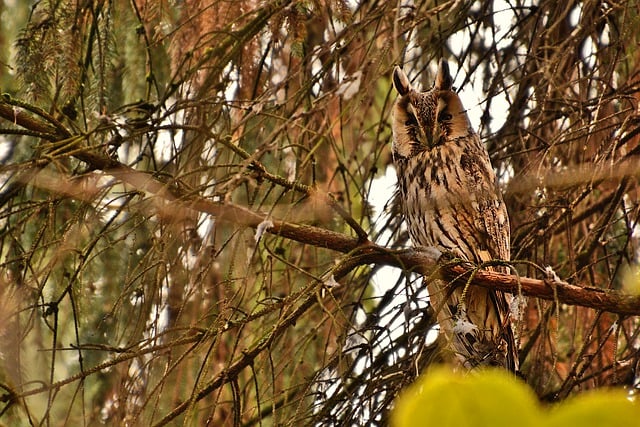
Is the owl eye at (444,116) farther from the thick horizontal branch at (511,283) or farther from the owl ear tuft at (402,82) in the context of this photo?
the thick horizontal branch at (511,283)

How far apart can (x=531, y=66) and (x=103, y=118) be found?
150 centimetres

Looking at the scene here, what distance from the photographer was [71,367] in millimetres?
2865

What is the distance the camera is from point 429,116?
9.04ft

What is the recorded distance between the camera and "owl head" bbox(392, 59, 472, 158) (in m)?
2.74

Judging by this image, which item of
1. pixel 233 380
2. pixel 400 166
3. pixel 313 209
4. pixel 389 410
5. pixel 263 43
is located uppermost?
pixel 263 43

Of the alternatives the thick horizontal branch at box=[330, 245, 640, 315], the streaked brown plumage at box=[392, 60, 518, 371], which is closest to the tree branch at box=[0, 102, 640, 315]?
the thick horizontal branch at box=[330, 245, 640, 315]

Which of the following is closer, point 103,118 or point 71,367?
point 103,118

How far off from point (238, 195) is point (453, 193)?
68 cm

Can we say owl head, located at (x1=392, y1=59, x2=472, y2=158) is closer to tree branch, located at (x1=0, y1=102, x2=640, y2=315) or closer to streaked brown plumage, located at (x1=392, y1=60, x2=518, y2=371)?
streaked brown plumage, located at (x1=392, y1=60, x2=518, y2=371)

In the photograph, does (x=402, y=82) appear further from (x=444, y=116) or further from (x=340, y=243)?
(x=340, y=243)

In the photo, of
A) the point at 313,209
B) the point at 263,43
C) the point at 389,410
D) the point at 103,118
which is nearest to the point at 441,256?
the point at 389,410

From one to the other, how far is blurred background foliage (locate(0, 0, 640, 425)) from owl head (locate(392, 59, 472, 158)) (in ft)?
0.43

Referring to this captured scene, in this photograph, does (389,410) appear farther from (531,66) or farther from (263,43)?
(531,66)

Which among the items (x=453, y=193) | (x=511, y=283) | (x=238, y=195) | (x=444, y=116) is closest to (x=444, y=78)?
(x=444, y=116)
